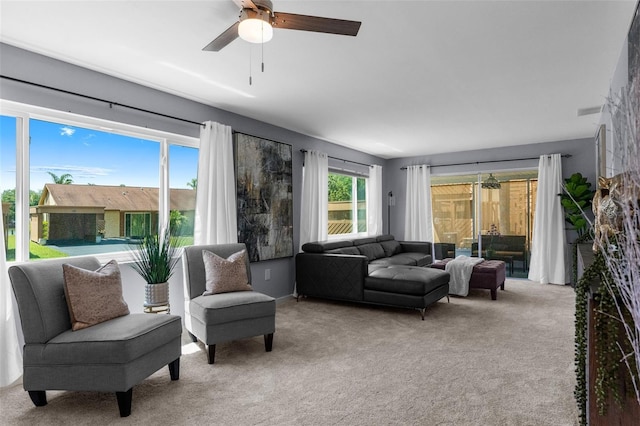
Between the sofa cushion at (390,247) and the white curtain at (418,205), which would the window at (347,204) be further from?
the white curtain at (418,205)

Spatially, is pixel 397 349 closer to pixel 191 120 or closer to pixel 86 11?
pixel 191 120

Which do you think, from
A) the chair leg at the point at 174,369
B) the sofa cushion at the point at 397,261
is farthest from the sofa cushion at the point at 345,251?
the chair leg at the point at 174,369

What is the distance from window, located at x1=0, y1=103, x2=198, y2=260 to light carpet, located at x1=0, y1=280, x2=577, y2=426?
1164 millimetres

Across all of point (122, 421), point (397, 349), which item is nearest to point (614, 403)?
point (397, 349)

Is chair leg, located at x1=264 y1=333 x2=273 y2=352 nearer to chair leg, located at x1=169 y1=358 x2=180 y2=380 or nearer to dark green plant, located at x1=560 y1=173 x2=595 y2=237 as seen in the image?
chair leg, located at x1=169 y1=358 x2=180 y2=380

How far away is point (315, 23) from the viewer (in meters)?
1.97

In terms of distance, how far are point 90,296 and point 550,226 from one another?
262 inches

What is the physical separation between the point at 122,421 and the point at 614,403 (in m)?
2.45

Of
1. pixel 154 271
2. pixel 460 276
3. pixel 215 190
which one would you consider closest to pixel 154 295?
pixel 154 271

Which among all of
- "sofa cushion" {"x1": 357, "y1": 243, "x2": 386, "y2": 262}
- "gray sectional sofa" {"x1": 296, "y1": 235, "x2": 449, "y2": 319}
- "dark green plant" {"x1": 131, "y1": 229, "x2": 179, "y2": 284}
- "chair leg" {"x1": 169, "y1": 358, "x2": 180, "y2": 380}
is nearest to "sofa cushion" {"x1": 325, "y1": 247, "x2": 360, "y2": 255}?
"gray sectional sofa" {"x1": 296, "y1": 235, "x2": 449, "y2": 319}

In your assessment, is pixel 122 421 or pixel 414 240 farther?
pixel 414 240

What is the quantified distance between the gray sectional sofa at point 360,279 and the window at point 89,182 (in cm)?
172

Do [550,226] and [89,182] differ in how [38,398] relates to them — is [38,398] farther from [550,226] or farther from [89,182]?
[550,226]

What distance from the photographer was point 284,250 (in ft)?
17.3
